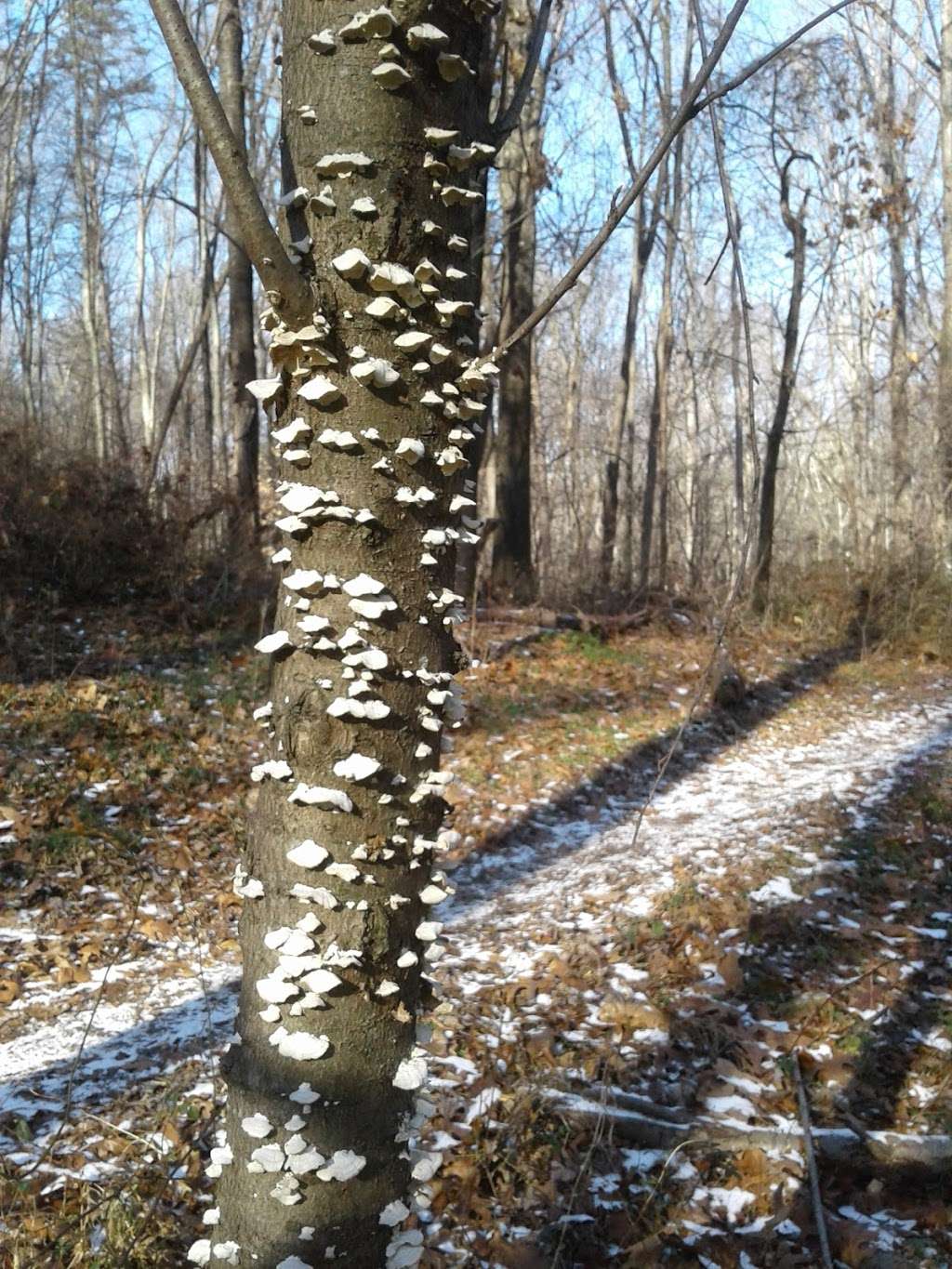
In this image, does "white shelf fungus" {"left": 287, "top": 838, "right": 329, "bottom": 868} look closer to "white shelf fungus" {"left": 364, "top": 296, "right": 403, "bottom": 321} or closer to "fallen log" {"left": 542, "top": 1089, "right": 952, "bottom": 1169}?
"white shelf fungus" {"left": 364, "top": 296, "right": 403, "bottom": 321}

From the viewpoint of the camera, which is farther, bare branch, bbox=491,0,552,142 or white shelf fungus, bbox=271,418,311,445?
bare branch, bbox=491,0,552,142

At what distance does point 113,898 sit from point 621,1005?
309 cm

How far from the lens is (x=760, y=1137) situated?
318cm

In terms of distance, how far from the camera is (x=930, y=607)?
11422 mm

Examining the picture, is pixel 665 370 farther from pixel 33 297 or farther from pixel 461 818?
pixel 33 297

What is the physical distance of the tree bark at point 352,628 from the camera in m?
1.37

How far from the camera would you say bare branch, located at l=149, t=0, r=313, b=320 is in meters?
1.31

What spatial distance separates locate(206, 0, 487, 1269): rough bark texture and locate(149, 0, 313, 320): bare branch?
55 millimetres

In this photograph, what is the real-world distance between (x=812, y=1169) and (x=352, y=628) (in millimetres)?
2596

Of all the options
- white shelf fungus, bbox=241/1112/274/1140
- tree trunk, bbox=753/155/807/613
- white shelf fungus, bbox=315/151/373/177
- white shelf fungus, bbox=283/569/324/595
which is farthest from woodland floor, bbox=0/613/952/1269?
tree trunk, bbox=753/155/807/613

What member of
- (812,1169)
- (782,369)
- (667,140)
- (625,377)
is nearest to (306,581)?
(667,140)

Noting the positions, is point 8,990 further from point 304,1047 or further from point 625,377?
point 625,377

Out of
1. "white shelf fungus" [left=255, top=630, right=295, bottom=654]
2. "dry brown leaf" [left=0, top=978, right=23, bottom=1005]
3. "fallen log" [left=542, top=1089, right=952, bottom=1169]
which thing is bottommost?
"dry brown leaf" [left=0, top=978, right=23, bottom=1005]

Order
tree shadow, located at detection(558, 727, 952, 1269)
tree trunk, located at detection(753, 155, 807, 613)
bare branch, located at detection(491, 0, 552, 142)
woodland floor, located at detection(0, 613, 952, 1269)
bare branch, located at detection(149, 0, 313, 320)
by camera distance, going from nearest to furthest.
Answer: bare branch, located at detection(149, 0, 313, 320) < bare branch, located at detection(491, 0, 552, 142) < woodland floor, located at detection(0, 613, 952, 1269) < tree shadow, located at detection(558, 727, 952, 1269) < tree trunk, located at detection(753, 155, 807, 613)
